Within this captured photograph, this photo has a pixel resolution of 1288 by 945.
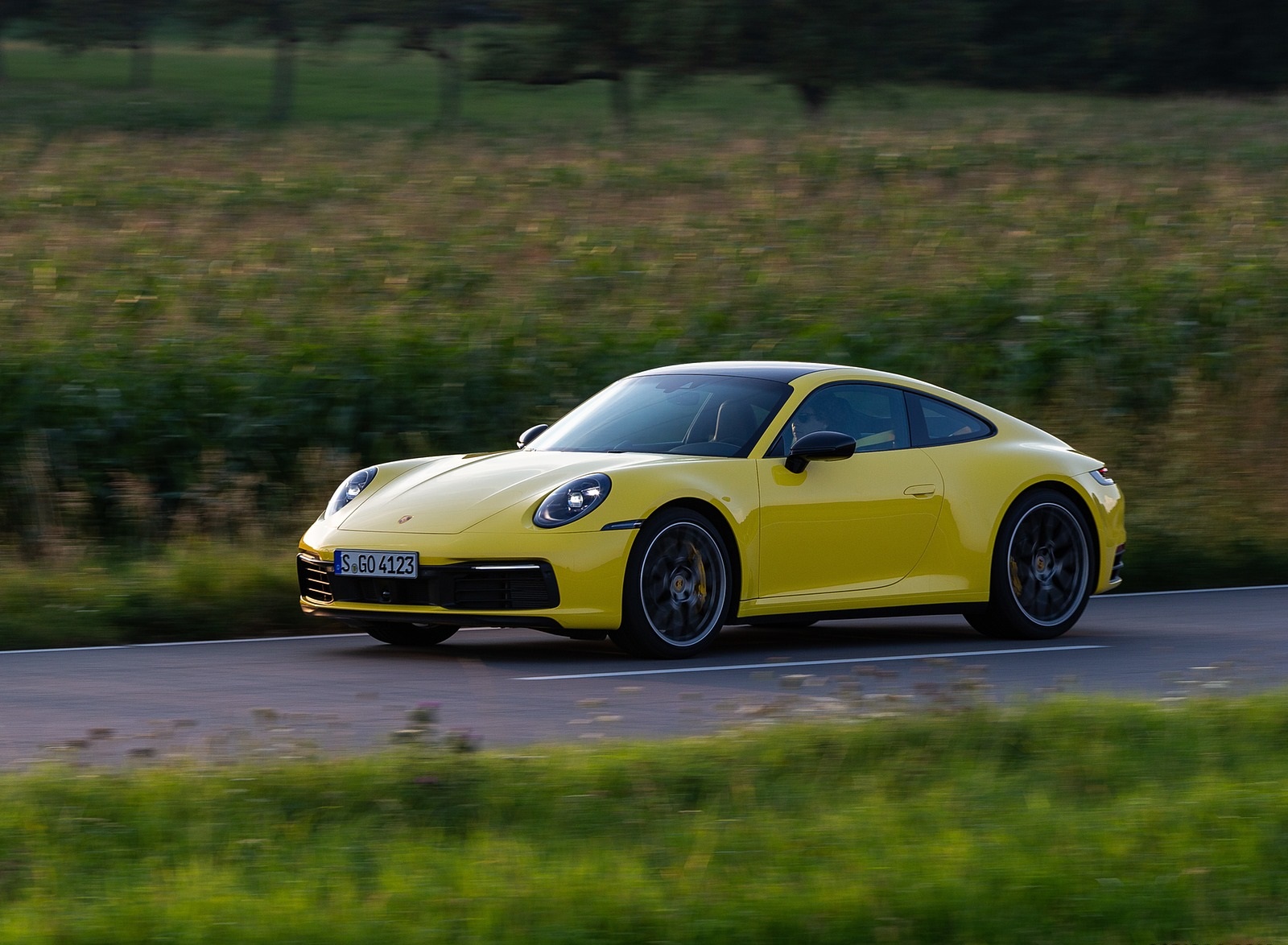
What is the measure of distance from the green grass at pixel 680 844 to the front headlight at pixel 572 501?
284 centimetres

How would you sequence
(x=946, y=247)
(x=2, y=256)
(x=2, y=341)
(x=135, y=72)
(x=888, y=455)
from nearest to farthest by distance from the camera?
(x=888, y=455) < (x=2, y=341) < (x=2, y=256) < (x=946, y=247) < (x=135, y=72)

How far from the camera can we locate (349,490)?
10305 mm

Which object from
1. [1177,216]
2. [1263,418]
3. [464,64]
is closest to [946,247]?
[1177,216]

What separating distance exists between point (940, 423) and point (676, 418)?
1.51 metres

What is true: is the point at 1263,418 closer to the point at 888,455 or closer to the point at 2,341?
the point at 888,455

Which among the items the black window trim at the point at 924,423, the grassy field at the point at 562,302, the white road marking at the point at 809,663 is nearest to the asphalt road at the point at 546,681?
the white road marking at the point at 809,663

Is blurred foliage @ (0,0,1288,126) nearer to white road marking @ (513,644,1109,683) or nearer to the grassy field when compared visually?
the grassy field

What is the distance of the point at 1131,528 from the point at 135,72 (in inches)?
2647

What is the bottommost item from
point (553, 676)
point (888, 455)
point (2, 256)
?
point (553, 676)

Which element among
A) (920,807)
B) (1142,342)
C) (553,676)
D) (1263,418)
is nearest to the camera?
(920,807)

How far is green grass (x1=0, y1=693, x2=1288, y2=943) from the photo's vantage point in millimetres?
4586

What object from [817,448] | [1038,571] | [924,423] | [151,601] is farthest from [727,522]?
[151,601]

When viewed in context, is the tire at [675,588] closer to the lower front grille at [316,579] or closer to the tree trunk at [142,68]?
the lower front grille at [316,579]

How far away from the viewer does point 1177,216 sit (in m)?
27.6
